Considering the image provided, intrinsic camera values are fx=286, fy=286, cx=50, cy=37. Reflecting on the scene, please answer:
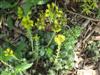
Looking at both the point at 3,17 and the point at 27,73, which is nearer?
the point at 27,73

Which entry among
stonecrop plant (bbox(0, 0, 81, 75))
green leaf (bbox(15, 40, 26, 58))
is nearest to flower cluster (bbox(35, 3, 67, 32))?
stonecrop plant (bbox(0, 0, 81, 75))

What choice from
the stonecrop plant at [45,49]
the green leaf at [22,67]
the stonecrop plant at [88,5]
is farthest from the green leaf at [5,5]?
the stonecrop plant at [88,5]

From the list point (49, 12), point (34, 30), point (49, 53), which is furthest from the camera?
point (34, 30)

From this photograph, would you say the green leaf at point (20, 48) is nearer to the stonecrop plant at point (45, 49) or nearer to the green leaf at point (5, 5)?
the stonecrop plant at point (45, 49)

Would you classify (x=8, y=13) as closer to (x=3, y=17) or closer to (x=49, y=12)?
(x=3, y=17)

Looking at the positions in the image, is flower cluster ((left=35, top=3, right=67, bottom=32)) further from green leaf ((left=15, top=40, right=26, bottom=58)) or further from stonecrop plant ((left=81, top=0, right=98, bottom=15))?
stonecrop plant ((left=81, top=0, right=98, bottom=15))

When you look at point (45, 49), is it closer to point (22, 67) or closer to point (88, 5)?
point (22, 67)

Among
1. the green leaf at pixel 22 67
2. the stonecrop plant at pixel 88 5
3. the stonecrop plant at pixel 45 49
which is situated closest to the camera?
the green leaf at pixel 22 67

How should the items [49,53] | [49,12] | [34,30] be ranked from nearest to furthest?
1. [49,12]
2. [49,53]
3. [34,30]

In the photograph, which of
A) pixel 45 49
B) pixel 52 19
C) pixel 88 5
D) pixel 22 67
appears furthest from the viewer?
pixel 88 5

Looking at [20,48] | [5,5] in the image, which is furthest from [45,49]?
[5,5]

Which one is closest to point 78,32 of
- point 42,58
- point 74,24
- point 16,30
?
point 74,24
